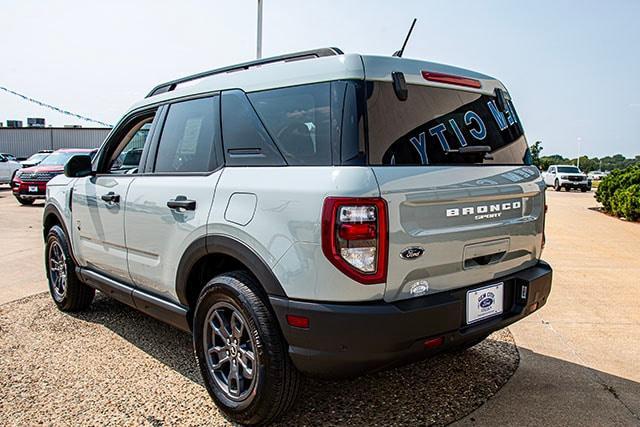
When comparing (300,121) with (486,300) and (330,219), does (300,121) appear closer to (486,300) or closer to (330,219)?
(330,219)

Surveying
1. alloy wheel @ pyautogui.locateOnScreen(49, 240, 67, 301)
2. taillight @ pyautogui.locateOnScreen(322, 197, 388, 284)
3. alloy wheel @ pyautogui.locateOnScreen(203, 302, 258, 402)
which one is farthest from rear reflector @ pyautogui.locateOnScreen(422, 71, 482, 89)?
alloy wheel @ pyautogui.locateOnScreen(49, 240, 67, 301)

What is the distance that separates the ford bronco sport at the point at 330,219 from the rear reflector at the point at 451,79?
0.01 metres

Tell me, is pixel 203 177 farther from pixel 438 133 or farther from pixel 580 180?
pixel 580 180

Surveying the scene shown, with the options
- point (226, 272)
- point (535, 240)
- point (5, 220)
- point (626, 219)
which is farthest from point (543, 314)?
point (5, 220)

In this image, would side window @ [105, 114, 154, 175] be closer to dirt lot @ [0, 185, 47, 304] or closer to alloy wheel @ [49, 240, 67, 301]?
alloy wheel @ [49, 240, 67, 301]

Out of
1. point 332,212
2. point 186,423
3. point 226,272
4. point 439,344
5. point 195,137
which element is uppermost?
point 195,137

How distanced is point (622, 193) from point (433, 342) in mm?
13190

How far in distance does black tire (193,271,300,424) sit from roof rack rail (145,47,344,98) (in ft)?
4.10

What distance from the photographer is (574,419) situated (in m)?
3.07

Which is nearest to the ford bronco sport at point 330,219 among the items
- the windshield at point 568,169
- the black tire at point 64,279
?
the black tire at point 64,279

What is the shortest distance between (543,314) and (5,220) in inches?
446

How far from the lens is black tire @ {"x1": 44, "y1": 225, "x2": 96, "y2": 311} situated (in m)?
4.73

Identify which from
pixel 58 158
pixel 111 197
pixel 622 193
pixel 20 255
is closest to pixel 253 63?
pixel 111 197

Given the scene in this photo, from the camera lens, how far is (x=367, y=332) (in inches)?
95.0
